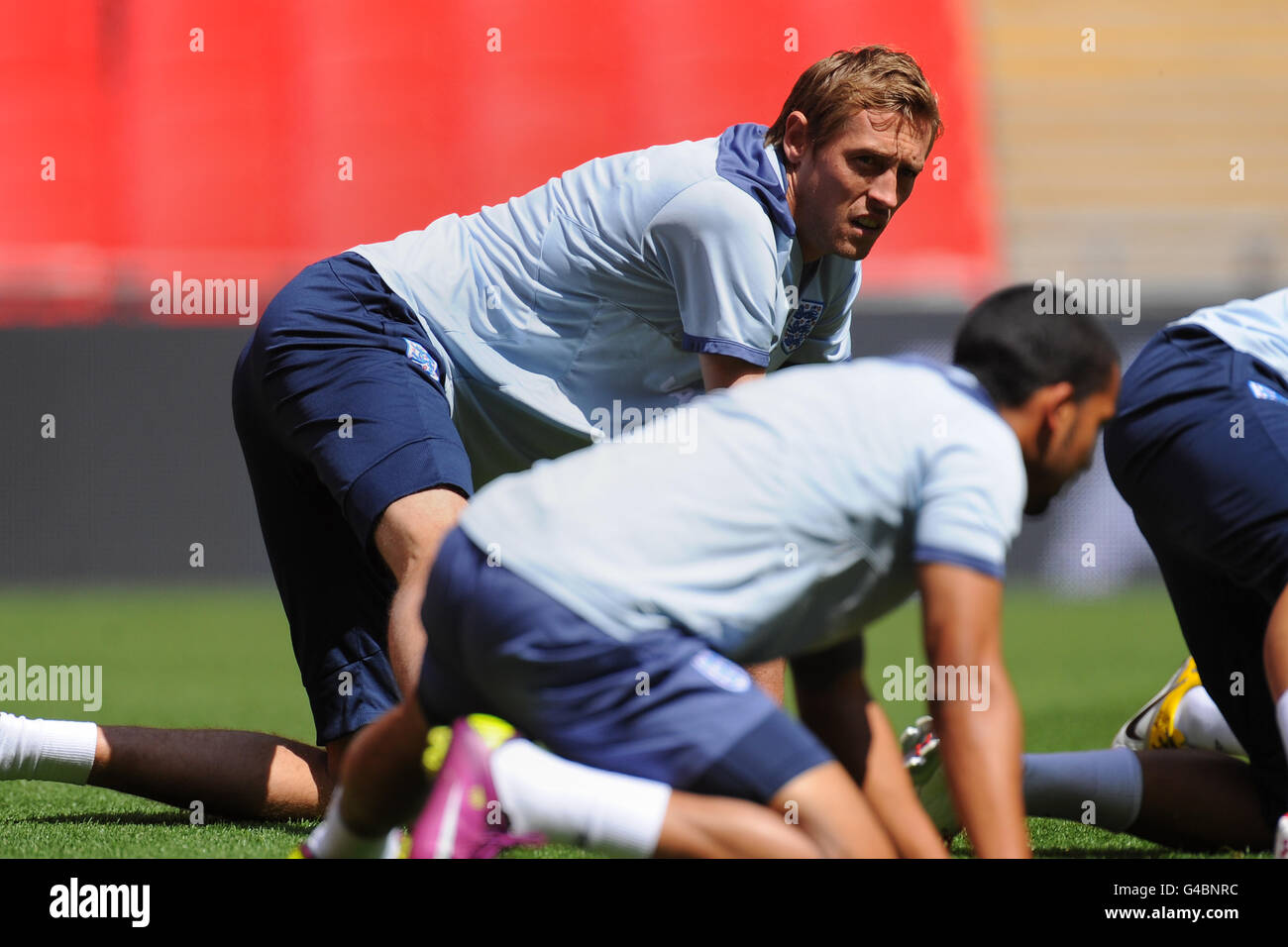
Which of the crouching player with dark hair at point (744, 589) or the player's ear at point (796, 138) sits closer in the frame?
the crouching player with dark hair at point (744, 589)

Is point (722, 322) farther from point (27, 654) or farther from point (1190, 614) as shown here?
point (27, 654)

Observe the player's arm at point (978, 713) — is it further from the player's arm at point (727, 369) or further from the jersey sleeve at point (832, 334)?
the jersey sleeve at point (832, 334)

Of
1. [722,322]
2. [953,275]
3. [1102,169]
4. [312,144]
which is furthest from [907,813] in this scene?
[1102,169]

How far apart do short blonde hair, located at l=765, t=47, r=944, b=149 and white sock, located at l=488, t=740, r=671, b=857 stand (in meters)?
1.66

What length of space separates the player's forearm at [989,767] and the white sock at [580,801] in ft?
1.39

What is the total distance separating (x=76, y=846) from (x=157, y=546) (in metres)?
7.76

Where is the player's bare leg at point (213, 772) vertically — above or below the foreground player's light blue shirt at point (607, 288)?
below

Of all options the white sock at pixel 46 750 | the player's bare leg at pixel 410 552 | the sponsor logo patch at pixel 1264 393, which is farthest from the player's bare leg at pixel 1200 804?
the white sock at pixel 46 750

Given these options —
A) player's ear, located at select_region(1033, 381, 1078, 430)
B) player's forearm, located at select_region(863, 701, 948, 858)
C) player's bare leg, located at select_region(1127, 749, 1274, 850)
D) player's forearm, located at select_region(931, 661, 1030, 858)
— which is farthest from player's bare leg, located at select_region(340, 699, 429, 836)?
player's bare leg, located at select_region(1127, 749, 1274, 850)

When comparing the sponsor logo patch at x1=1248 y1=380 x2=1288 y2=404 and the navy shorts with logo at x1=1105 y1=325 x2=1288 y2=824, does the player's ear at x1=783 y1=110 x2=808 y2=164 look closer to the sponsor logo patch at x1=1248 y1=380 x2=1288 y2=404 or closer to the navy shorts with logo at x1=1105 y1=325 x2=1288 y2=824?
the navy shorts with logo at x1=1105 y1=325 x2=1288 y2=824

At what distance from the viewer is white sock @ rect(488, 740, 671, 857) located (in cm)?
228

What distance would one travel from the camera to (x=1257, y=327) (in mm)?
3340

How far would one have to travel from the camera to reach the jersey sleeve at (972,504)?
225 centimetres

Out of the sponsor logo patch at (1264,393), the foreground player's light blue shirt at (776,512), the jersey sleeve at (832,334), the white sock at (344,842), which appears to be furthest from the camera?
the jersey sleeve at (832,334)
